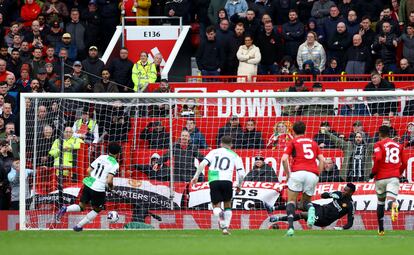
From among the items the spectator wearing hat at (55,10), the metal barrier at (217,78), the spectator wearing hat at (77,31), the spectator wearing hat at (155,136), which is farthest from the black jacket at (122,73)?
the spectator wearing hat at (155,136)

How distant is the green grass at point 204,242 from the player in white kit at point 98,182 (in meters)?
0.39

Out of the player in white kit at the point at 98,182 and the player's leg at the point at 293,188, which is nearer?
the player's leg at the point at 293,188

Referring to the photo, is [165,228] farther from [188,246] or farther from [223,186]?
[188,246]

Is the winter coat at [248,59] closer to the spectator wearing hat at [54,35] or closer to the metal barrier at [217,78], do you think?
the metal barrier at [217,78]

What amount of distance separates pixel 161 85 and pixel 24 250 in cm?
883

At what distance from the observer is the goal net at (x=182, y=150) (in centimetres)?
2384

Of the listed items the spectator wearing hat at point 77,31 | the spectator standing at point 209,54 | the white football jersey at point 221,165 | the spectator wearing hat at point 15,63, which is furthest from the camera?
the spectator wearing hat at point 77,31

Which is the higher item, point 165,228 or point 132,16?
point 132,16

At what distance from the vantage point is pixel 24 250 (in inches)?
708

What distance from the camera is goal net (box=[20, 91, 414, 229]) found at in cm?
2384

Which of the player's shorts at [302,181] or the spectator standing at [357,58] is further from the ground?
the spectator standing at [357,58]

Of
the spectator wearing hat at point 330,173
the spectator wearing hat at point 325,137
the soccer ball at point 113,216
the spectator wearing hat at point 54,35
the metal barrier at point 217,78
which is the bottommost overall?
the soccer ball at point 113,216

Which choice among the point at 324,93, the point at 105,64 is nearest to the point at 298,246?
the point at 324,93

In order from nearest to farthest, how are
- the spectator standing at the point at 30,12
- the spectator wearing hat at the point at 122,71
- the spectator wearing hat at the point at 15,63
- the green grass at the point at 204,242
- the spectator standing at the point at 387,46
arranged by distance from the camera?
the green grass at the point at 204,242 → the spectator standing at the point at 387,46 → the spectator wearing hat at the point at 122,71 → the spectator wearing hat at the point at 15,63 → the spectator standing at the point at 30,12
